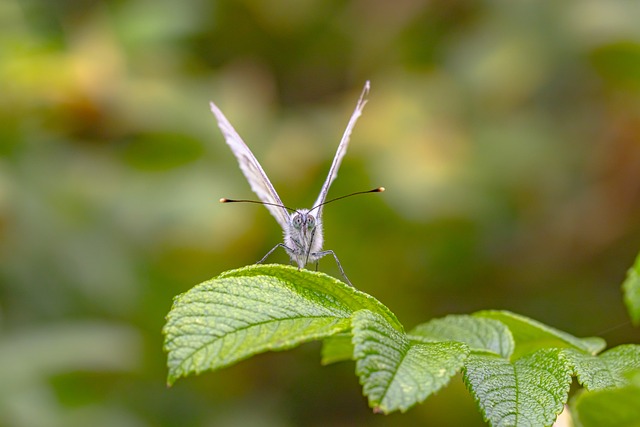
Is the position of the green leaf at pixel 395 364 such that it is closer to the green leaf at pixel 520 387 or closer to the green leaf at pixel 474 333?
the green leaf at pixel 520 387

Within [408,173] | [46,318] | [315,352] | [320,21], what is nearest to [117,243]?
[46,318]

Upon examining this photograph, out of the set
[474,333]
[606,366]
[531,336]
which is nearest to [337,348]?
[474,333]

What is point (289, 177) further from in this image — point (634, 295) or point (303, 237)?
point (634, 295)

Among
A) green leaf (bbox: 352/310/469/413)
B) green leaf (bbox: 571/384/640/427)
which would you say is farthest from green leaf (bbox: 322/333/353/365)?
green leaf (bbox: 571/384/640/427)

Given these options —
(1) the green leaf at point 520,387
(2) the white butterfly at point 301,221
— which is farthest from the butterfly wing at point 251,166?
(1) the green leaf at point 520,387

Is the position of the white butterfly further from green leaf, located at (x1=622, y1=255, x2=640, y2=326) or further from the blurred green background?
the blurred green background

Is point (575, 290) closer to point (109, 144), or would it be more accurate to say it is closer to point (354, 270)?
point (354, 270)
